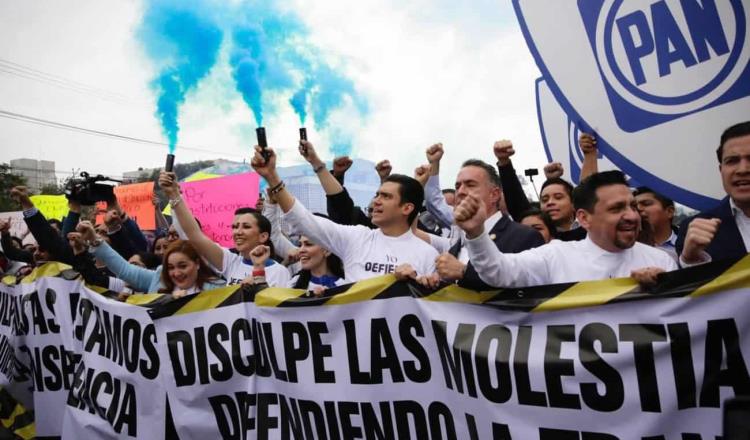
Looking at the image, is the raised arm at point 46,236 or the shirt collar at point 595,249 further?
the raised arm at point 46,236

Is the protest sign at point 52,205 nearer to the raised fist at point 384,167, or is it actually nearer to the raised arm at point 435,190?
the raised fist at point 384,167

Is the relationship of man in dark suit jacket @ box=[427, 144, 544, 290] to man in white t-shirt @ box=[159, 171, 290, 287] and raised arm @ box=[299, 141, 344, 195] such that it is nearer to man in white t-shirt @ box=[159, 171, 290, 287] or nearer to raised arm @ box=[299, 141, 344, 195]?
raised arm @ box=[299, 141, 344, 195]

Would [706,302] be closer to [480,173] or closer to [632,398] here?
[632,398]

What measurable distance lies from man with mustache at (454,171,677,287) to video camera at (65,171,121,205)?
4.42 meters

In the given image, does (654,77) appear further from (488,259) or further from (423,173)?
(423,173)

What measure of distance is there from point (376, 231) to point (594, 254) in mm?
1699

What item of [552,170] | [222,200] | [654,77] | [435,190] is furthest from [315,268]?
[222,200]

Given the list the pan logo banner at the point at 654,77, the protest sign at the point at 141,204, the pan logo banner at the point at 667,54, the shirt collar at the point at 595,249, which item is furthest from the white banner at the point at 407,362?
the protest sign at the point at 141,204

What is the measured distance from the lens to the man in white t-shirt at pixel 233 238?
472 cm

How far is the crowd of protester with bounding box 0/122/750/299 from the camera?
104 inches

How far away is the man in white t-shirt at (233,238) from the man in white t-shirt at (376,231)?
0.78 metres

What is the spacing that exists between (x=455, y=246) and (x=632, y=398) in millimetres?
1426

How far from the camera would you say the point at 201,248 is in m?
4.81

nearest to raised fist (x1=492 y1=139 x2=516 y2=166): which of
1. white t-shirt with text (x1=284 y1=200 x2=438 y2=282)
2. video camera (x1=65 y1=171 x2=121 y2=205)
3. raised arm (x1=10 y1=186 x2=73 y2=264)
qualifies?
white t-shirt with text (x1=284 y1=200 x2=438 y2=282)
